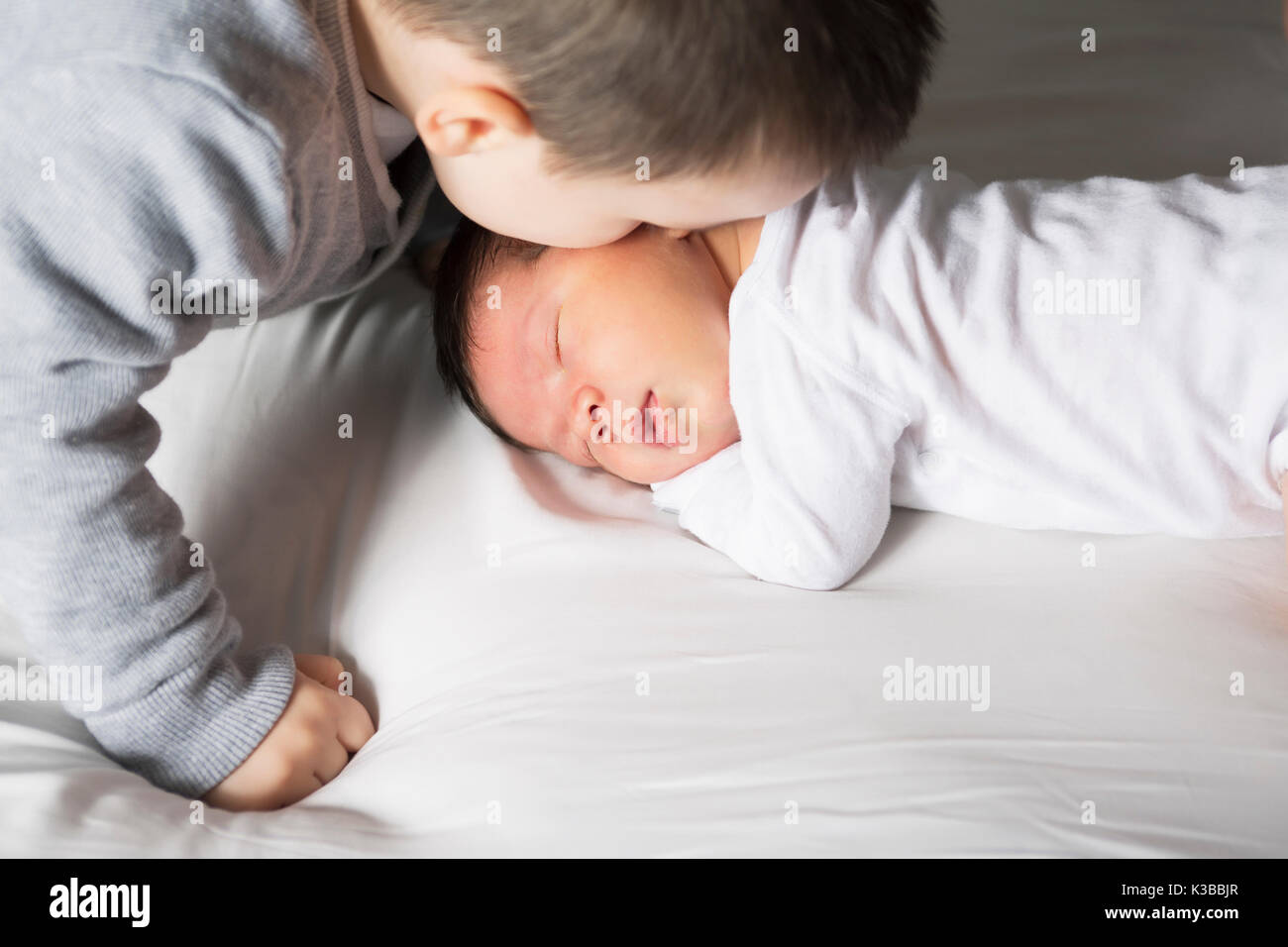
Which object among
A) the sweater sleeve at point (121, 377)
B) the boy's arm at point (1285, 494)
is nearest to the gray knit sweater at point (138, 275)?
the sweater sleeve at point (121, 377)

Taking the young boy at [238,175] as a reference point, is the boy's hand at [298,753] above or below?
A: below

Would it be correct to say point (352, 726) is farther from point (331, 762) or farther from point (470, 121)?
point (470, 121)

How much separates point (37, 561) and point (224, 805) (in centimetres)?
22

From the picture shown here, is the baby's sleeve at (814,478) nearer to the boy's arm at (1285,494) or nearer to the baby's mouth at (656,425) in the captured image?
the baby's mouth at (656,425)

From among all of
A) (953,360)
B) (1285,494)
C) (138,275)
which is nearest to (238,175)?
(138,275)

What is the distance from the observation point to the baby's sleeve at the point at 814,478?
92 centimetres

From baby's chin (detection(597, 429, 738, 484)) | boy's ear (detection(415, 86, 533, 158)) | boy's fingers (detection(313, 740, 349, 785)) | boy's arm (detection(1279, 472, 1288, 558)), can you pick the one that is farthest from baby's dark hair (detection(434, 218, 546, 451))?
boy's arm (detection(1279, 472, 1288, 558))

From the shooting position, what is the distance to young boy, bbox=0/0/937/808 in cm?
72

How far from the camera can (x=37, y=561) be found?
81 centimetres

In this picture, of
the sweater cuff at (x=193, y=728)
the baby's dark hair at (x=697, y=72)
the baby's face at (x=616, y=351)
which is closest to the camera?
the baby's dark hair at (x=697, y=72)

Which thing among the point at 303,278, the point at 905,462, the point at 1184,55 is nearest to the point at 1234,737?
the point at 905,462

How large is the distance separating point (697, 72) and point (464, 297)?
40 cm

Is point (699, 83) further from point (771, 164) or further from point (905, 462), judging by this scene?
point (905, 462)

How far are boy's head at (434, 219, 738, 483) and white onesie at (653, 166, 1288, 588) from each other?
5cm
